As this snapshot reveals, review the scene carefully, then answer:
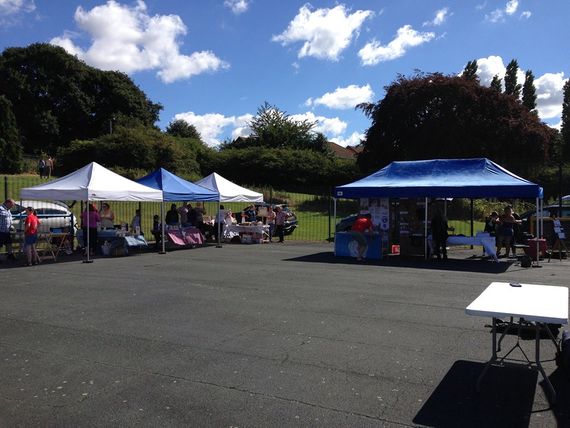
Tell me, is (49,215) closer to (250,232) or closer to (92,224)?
(92,224)

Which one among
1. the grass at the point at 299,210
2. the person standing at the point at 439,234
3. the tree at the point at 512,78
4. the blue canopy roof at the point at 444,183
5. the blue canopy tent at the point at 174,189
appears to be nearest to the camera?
the blue canopy roof at the point at 444,183

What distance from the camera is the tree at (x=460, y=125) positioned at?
34.5 m

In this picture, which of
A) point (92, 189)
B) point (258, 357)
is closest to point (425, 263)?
point (92, 189)

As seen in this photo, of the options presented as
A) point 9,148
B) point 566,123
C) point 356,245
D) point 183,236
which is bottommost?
point 356,245

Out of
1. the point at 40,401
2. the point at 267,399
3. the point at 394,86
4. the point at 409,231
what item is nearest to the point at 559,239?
the point at 409,231

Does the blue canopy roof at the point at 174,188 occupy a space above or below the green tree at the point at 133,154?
below

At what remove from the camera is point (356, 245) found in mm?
16312

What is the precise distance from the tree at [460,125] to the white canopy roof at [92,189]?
22830mm

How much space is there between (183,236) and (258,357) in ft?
46.4

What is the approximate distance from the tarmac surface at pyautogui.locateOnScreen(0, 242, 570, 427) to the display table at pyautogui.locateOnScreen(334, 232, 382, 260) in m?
4.78

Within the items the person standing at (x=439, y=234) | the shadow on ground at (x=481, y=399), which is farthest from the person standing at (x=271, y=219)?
the shadow on ground at (x=481, y=399)

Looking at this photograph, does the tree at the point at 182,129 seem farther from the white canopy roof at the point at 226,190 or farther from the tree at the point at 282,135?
the white canopy roof at the point at 226,190

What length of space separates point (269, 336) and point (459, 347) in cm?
228

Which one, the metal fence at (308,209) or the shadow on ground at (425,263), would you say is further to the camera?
the metal fence at (308,209)
